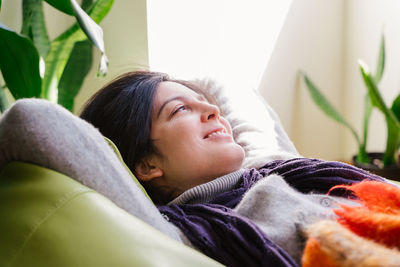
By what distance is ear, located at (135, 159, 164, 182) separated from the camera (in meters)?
0.93

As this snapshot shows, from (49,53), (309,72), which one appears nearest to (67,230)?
(49,53)

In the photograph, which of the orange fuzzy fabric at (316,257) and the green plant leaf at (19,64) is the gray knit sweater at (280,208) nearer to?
the orange fuzzy fabric at (316,257)

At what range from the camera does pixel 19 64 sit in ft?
3.82

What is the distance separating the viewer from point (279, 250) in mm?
625

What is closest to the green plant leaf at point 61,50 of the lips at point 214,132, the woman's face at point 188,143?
the woman's face at point 188,143

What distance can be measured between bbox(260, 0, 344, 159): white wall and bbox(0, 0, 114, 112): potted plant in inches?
46.8

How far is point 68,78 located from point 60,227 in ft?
3.78

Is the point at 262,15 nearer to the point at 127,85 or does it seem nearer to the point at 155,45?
the point at 155,45

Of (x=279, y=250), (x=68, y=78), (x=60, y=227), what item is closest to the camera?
(x=60, y=227)

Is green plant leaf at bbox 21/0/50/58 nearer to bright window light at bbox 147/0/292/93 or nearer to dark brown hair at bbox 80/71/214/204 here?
bright window light at bbox 147/0/292/93

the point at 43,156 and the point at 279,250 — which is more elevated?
the point at 43,156

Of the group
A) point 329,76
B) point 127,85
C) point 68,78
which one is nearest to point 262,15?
point 329,76

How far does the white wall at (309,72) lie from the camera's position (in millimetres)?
2512

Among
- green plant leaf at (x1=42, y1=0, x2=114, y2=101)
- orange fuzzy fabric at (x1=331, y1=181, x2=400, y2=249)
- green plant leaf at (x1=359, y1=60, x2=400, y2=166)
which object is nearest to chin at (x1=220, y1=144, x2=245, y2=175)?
orange fuzzy fabric at (x1=331, y1=181, x2=400, y2=249)
